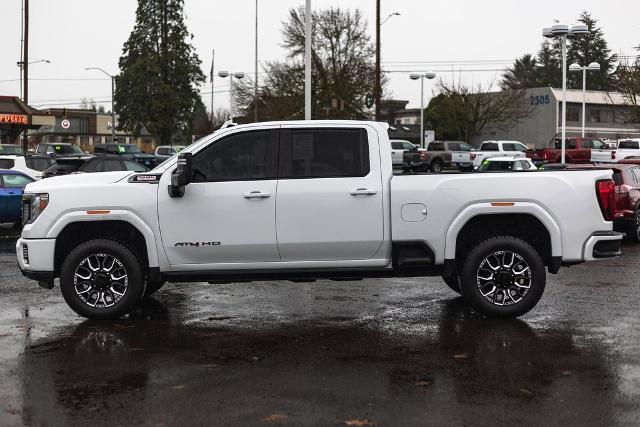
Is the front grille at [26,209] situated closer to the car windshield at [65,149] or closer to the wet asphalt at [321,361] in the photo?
the wet asphalt at [321,361]

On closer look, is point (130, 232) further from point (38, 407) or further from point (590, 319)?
point (590, 319)

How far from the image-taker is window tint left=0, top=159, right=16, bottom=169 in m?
23.6

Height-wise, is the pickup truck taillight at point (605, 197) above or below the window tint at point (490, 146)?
below

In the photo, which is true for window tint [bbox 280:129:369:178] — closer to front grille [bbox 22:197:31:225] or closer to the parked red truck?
front grille [bbox 22:197:31:225]

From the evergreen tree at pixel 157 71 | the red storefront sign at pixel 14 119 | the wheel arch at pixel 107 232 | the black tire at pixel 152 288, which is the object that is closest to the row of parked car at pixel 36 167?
the red storefront sign at pixel 14 119

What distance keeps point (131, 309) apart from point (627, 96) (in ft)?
148

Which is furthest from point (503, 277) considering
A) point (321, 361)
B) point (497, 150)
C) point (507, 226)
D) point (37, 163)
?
point (497, 150)

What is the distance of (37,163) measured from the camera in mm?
26047

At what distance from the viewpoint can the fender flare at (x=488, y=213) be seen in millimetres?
8352

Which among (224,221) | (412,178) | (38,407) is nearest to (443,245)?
(412,178)

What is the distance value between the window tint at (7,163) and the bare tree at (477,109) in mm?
50990

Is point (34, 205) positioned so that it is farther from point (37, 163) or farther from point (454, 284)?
point (37, 163)

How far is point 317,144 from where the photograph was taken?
8.59 m

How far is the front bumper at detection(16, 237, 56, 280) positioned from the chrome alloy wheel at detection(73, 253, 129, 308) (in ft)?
1.01
